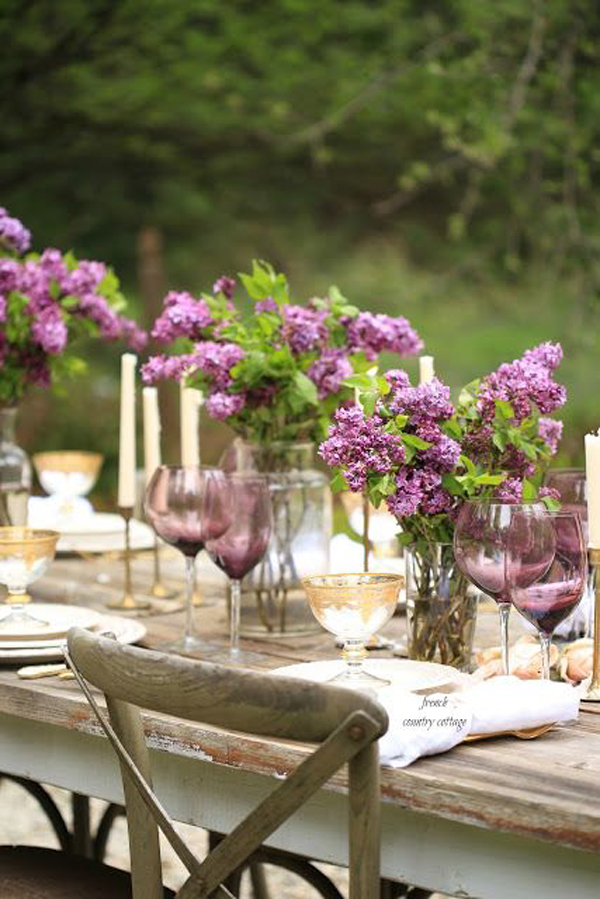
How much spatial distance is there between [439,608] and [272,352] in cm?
44

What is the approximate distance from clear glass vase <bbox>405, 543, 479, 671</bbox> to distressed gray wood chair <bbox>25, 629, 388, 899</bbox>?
20.1 inches

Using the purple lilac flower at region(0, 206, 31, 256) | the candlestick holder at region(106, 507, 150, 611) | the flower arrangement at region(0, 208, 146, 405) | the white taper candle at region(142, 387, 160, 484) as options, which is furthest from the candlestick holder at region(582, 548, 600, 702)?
the purple lilac flower at region(0, 206, 31, 256)

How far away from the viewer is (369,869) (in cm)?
117

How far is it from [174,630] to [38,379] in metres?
0.65

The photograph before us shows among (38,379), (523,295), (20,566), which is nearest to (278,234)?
(523,295)

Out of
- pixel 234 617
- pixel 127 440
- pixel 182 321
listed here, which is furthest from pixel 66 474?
pixel 234 617

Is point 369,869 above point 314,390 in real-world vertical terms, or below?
below

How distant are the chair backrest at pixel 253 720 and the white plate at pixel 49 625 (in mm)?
459

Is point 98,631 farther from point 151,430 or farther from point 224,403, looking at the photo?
point 151,430

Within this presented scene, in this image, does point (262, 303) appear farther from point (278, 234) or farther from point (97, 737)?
point (278, 234)

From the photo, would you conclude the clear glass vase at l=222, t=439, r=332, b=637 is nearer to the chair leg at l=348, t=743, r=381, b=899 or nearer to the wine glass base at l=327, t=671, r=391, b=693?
the wine glass base at l=327, t=671, r=391, b=693

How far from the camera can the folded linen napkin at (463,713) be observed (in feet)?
4.29

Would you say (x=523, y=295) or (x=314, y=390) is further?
(x=523, y=295)

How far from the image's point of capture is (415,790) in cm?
127
